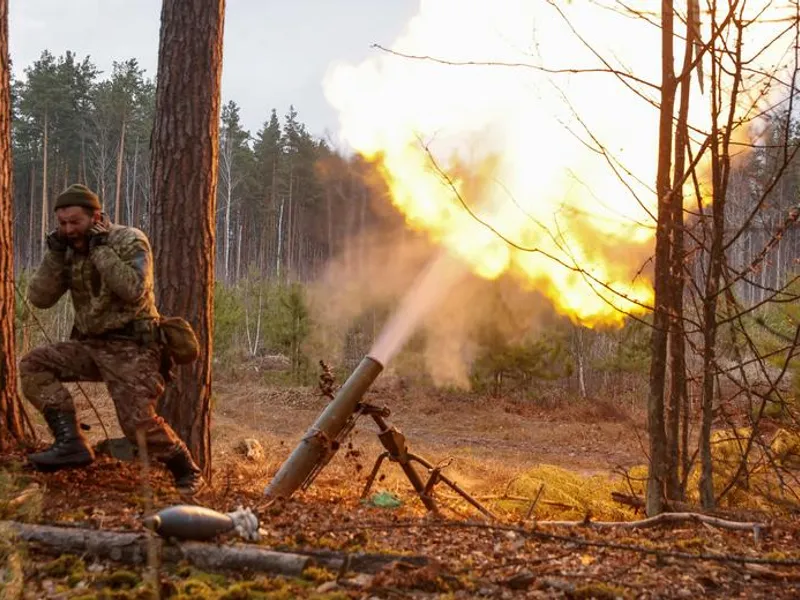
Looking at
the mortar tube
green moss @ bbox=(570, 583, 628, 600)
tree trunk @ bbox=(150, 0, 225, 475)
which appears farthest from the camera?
tree trunk @ bbox=(150, 0, 225, 475)

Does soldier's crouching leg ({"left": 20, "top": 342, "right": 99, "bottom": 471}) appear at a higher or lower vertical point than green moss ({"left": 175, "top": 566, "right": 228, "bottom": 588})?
higher

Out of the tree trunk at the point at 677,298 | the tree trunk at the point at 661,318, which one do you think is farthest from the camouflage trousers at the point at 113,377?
the tree trunk at the point at 677,298

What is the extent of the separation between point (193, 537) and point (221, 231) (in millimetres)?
53335

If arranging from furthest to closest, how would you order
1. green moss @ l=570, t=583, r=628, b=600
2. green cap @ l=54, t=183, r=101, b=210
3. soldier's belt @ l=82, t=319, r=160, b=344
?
soldier's belt @ l=82, t=319, r=160, b=344 < green cap @ l=54, t=183, r=101, b=210 < green moss @ l=570, t=583, r=628, b=600

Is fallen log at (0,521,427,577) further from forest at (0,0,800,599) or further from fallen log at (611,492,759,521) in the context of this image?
fallen log at (611,492,759,521)

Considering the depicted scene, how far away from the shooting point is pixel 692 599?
304 cm

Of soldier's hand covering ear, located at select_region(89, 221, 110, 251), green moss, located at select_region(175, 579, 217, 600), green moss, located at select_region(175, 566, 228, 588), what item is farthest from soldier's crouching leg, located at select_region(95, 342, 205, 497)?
green moss, located at select_region(175, 579, 217, 600)

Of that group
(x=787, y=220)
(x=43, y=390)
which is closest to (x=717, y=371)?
(x=787, y=220)

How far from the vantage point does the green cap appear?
183 inches

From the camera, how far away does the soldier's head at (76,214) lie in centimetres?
466

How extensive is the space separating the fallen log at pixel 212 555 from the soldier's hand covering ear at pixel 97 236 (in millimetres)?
2069

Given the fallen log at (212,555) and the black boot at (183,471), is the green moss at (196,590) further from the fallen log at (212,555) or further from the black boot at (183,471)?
the black boot at (183,471)

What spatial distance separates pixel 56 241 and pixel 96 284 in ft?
1.26

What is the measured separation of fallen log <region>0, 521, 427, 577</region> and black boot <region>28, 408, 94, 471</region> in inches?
52.2
